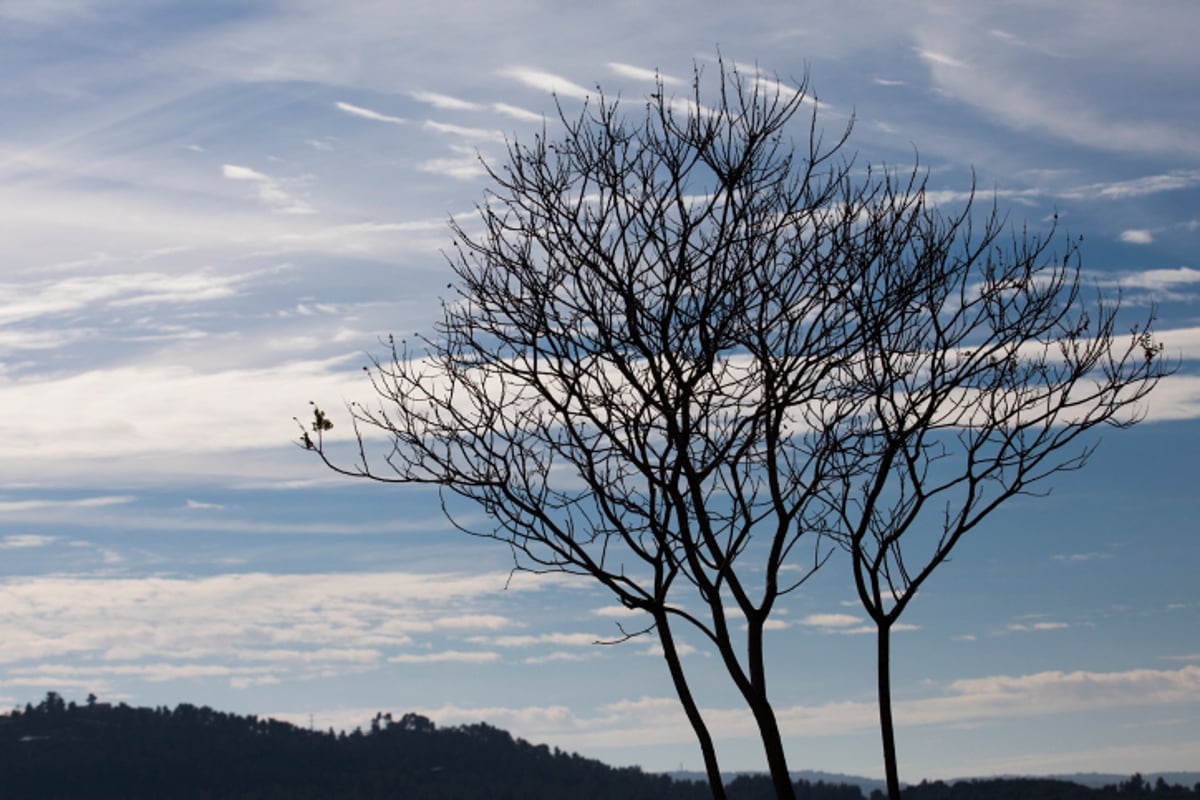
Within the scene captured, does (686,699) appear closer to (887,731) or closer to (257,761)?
(887,731)

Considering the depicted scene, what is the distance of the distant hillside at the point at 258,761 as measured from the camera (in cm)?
12912

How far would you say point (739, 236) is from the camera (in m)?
8.91

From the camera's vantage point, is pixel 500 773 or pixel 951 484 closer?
pixel 951 484

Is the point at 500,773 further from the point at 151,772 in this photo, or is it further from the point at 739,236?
the point at 739,236

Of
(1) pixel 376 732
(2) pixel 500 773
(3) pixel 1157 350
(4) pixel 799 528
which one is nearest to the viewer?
(4) pixel 799 528

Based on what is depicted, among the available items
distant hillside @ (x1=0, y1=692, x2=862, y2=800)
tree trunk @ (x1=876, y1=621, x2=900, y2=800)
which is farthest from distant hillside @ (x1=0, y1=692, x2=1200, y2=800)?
tree trunk @ (x1=876, y1=621, x2=900, y2=800)

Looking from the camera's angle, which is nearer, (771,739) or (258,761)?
(771,739)

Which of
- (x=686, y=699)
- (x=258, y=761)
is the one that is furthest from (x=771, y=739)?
(x=258, y=761)

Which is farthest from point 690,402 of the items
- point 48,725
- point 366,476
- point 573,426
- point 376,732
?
point 48,725

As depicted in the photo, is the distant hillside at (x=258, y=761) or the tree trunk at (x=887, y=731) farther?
the distant hillside at (x=258, y=761)

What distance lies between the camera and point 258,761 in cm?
13888

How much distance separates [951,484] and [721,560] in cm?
285

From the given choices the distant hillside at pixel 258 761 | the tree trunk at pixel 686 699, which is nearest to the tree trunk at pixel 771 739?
the tree trunk at pixel 686 699

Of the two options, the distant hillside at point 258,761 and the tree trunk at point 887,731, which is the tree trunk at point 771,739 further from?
the distant hillside at point 258,761
